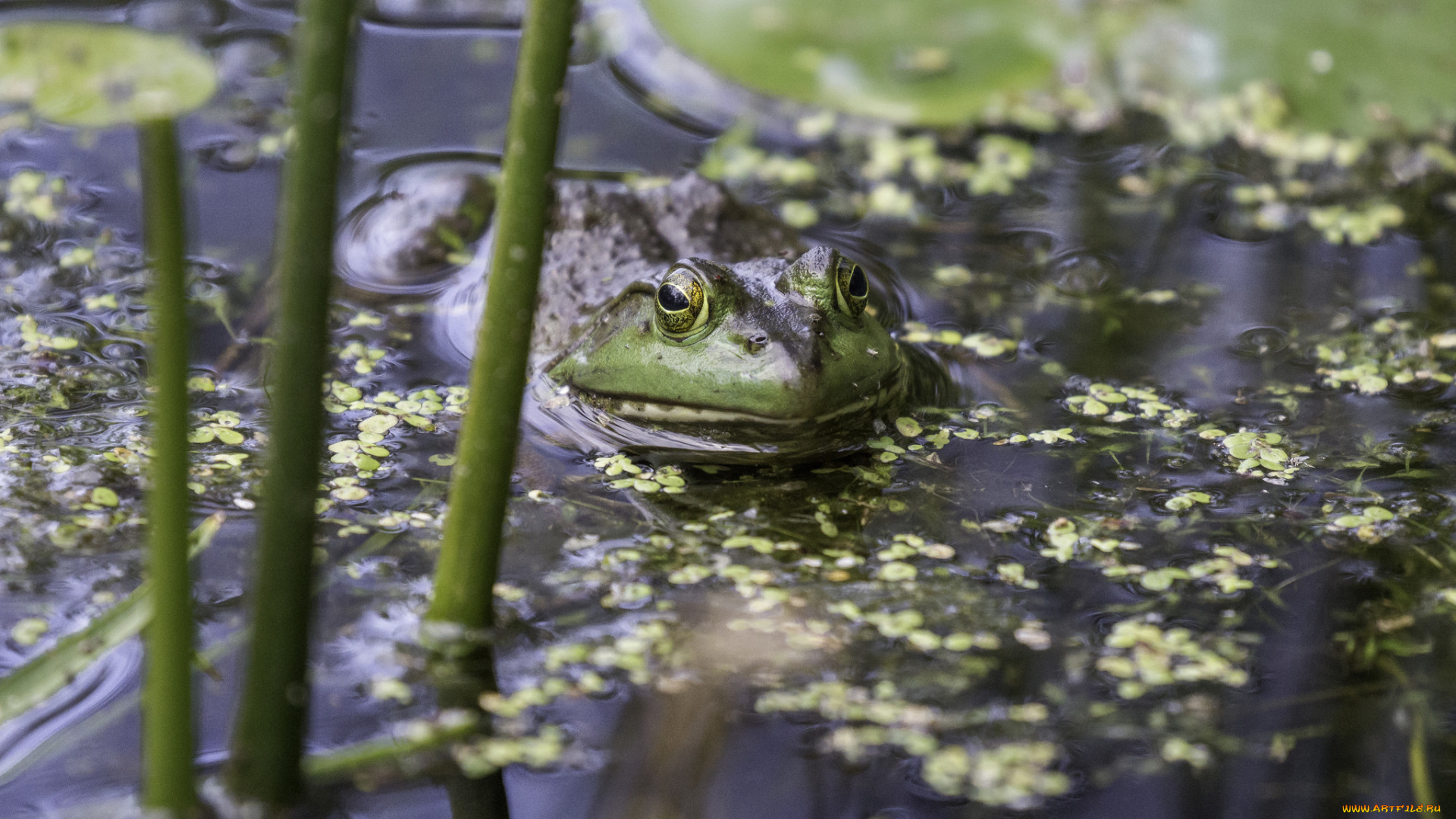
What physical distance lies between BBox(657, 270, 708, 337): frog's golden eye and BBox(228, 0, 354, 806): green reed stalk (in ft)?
4.70

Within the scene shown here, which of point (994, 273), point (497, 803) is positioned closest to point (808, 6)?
point (994, 273)

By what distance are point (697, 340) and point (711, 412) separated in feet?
0.60

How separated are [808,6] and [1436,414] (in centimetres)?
297

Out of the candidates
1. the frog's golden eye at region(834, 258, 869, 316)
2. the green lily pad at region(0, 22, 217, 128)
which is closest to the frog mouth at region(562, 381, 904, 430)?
the frog's golden eye at region(834, 258, 869, 316)

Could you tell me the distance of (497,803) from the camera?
1.89m

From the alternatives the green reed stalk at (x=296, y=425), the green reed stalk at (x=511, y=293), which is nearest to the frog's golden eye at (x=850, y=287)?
the green reed stalk at (x=511, y=293)

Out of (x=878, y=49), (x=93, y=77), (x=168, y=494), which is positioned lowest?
(x=168, y=494)

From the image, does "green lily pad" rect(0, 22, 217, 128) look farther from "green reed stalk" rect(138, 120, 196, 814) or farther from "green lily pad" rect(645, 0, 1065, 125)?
"green lily pad" rect(645, 0, 1065, 125)

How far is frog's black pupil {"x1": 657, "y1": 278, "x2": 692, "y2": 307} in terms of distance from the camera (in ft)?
9.12

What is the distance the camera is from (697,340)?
2811 millimetres

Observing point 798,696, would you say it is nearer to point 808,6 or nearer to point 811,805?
point 811,805

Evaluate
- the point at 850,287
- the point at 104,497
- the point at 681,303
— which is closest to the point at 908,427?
the point at 850,287

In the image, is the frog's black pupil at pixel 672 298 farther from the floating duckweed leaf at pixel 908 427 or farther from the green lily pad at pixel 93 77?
the green lily pad at pixel 93 77

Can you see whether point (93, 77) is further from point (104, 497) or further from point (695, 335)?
point (695, 335)
